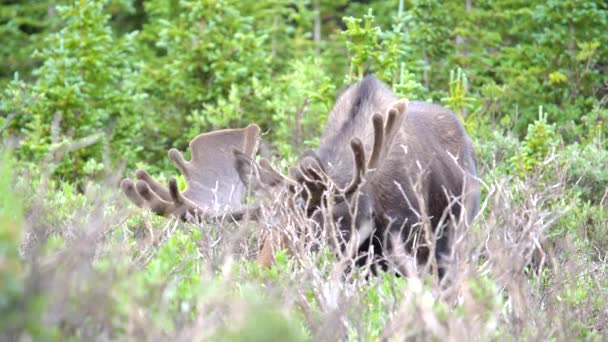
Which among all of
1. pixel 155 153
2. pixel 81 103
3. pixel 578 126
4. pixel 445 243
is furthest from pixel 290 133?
pixel 445 243

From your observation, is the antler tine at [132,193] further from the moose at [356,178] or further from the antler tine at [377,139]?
the antler tine at [377,139]

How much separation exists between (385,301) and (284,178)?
2.12 meters

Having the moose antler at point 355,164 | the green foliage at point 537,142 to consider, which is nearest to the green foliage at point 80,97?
the green foliage at point 537,142

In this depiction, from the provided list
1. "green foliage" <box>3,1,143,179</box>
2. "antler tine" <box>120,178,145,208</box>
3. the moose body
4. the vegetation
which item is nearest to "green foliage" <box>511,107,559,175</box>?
the vegetation

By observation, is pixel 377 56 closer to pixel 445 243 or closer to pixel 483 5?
pixel 445 243

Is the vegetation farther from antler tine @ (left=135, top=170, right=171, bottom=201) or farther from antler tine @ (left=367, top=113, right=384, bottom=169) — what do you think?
antler tine @ (left=367, top=113, right=384, bottom=169)

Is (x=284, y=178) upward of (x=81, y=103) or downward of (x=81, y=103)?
upward

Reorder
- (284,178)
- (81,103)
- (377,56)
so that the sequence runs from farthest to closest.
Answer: (81,103)
(377,56)
(284,178)

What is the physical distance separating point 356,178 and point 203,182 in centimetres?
173

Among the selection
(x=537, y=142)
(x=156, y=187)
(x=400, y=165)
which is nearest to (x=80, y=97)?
(x=156, y=187)

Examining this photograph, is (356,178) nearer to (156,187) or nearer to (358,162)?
(358,162)

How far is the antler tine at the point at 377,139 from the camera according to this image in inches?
248

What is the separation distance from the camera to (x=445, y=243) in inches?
293

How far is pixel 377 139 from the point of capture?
6.53m
